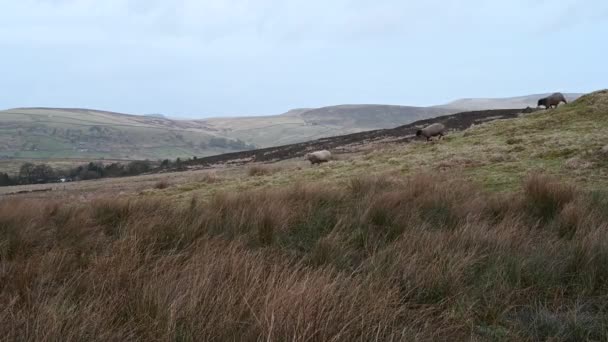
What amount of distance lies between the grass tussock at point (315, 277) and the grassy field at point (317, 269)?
0.04ft

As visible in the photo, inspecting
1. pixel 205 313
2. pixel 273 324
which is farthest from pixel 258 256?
pixel 273 324

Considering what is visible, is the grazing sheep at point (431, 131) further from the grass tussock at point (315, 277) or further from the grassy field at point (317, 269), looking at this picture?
the grass tussock at point (315, 277)

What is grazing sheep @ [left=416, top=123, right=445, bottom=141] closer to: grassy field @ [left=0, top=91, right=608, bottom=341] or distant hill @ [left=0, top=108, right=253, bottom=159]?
grassy field @ [left=0, top=91, right=608, bottom=341]

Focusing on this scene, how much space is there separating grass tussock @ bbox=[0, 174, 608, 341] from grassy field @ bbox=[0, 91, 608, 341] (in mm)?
13

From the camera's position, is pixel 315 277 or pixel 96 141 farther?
pixel 96 141

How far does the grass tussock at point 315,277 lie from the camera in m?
2.51

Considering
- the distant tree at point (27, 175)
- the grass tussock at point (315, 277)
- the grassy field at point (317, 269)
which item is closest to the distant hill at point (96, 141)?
the distant tree at point (27, 175)

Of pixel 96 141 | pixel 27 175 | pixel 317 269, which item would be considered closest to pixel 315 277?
pixel 317 269

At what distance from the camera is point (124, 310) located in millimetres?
2688

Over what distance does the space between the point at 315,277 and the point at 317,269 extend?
1.47 feet

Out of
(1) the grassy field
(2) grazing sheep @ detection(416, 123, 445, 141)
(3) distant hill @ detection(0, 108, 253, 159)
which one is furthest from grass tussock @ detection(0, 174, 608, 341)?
(3) distant hill @ detection(0, 108, 253, 159)

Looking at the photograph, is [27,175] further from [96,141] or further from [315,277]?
[96,141]

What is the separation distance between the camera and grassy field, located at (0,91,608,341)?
8.32 feet

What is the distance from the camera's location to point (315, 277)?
314 centimetres
